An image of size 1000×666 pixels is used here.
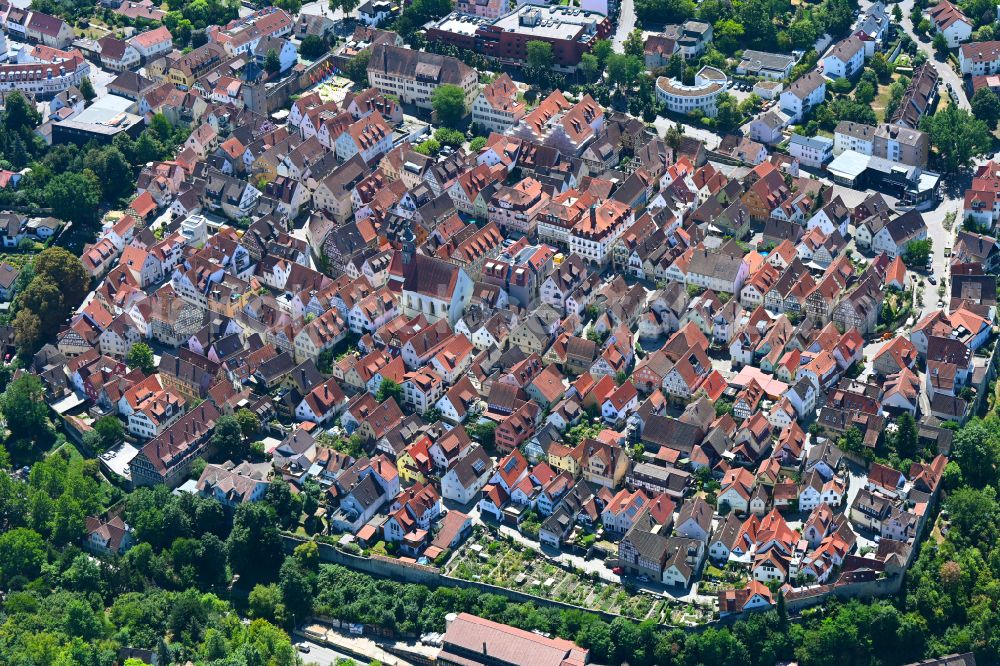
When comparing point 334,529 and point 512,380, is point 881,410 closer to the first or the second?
point 512,380

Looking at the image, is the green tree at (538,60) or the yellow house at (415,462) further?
the green tree at (538,60)

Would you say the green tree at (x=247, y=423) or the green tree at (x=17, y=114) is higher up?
the green tree at (x=17, y=114)

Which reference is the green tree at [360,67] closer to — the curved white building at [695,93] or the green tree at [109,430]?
the curved white building at [695,93]

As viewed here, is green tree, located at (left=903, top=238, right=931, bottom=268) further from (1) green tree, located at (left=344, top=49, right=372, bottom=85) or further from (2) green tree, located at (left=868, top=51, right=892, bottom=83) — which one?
(1) green tree, located at (left=344, top=49, right=372, bottom=85)

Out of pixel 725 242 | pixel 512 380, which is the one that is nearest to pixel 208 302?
pixel 512 380

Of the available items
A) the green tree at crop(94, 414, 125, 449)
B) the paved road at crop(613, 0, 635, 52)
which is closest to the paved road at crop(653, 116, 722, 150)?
the paved road at crop(613, 0, 635, 52)

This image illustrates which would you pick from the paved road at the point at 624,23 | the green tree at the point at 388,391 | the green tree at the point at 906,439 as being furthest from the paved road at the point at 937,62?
the green tree at the point at 388,391
